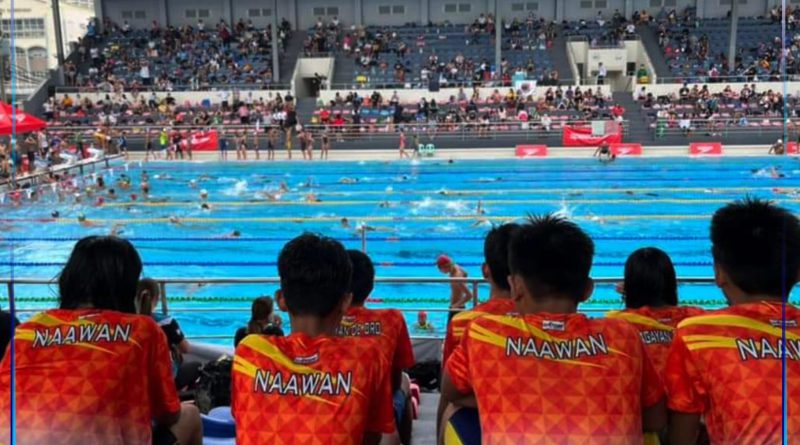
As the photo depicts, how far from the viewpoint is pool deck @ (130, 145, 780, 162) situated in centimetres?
→ 2230

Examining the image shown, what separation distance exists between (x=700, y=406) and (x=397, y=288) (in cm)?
863

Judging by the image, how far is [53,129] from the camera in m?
26.3

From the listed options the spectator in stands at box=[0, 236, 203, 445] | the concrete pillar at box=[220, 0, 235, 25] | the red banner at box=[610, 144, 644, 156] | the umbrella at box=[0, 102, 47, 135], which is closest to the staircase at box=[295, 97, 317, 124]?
the concrete pillar at box=[220, 0, 235, 25]

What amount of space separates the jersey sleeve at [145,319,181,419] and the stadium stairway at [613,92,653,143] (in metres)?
24.3

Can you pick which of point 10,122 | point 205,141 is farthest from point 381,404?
point 205,141

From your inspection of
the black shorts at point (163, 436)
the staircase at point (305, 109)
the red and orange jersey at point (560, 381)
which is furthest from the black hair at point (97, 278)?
the staircase at point (305, 109)

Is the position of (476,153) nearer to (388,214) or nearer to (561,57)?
(388,214)

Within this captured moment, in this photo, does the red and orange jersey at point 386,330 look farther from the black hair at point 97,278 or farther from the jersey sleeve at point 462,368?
the black hair at point 97,278

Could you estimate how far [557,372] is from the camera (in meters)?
1.78

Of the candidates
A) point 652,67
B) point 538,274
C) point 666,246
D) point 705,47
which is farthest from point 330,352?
point 705,47

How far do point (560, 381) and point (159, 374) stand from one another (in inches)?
47.3

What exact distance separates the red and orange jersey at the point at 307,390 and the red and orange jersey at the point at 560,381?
12.0 inches

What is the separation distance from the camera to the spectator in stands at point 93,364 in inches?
75.6

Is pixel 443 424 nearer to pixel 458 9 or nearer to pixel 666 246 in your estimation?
pixel 666 246
